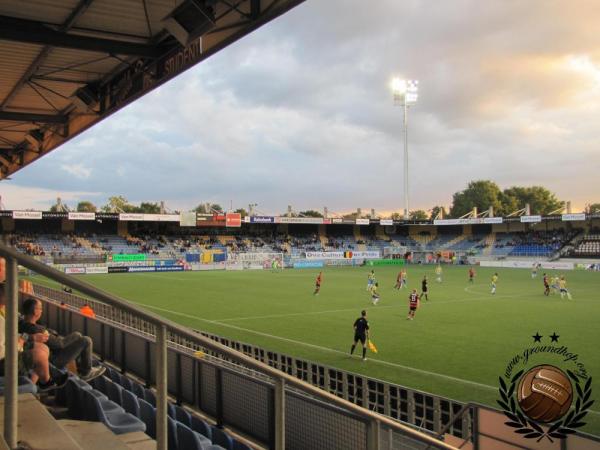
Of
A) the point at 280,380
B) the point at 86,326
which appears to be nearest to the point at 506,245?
the point at 86,326

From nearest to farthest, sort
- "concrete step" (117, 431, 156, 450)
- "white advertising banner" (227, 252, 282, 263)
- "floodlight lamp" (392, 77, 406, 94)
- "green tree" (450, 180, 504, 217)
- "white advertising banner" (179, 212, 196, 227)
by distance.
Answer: "concrete step" (117, 431, 156, 450) → "white advertising banner" (227, 252, 282, 263) → "white advertising banner" (179, 212, 196, 227) → "floodlight lamp" (392, 77, 406, 94) → "green tree" (450, 180, 504, 217)

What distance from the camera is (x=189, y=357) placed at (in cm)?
884

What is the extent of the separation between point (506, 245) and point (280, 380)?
3052 inches

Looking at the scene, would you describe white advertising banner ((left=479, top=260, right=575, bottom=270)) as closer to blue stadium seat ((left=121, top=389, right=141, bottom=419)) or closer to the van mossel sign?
the van mossel sign

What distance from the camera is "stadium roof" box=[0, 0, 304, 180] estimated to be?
23.5 feet

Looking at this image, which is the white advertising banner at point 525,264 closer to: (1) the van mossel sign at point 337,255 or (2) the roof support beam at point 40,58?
(1) the van mossel sign at point 337,255

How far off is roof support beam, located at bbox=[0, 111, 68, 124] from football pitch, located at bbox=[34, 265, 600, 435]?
31.8ft

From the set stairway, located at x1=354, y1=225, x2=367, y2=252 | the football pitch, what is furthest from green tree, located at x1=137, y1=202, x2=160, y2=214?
the football pitch

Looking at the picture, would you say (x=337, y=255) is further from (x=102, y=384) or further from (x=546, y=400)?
(x=102, y=384)

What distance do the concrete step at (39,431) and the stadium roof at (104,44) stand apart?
521cm

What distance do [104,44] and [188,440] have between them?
6373 millimetres

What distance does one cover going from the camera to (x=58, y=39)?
8062 mm

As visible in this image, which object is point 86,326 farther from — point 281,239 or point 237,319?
point 281,239

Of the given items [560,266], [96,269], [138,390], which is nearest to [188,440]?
[138,390]
